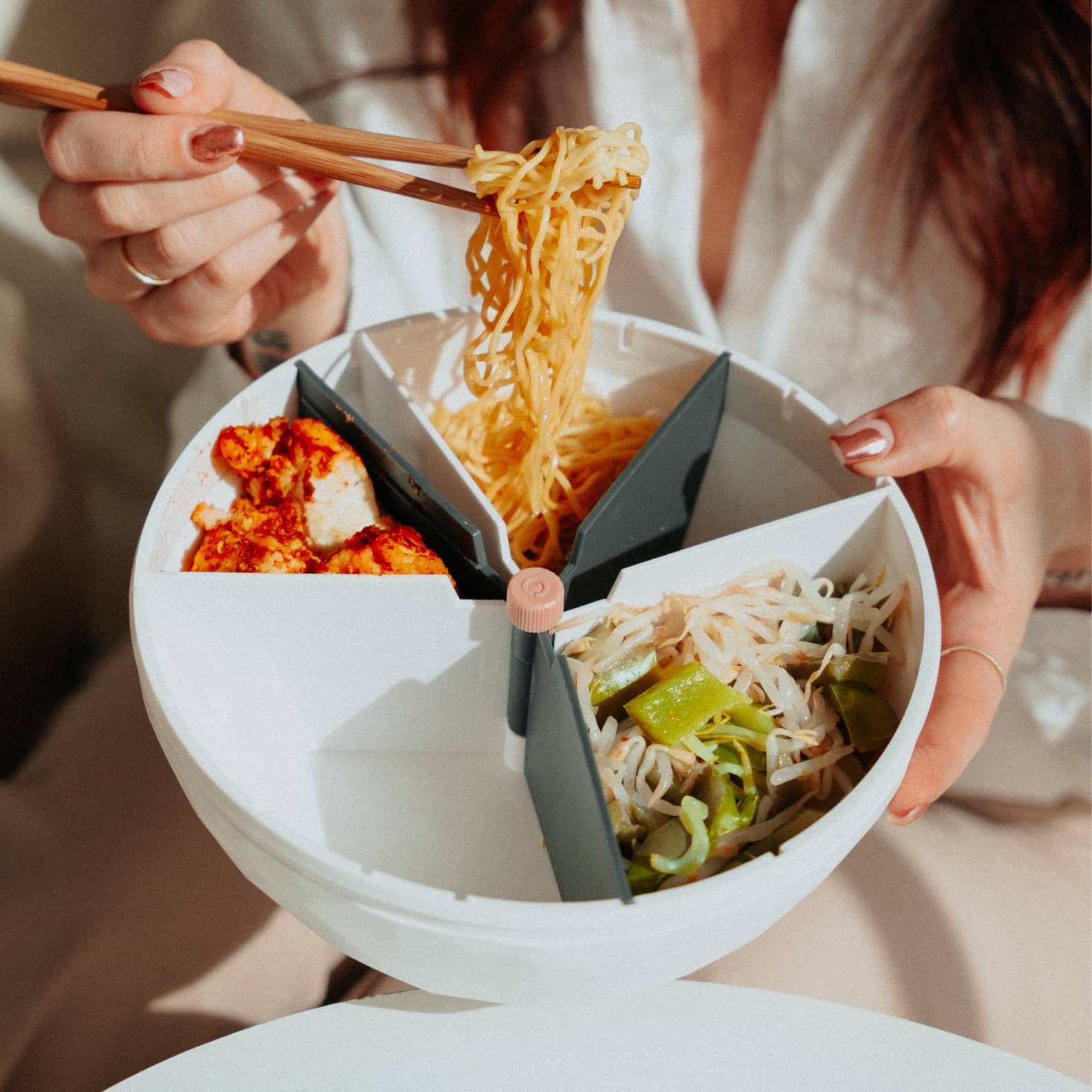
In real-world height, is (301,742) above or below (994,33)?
below

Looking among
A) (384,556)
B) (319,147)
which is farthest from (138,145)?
(384,556)

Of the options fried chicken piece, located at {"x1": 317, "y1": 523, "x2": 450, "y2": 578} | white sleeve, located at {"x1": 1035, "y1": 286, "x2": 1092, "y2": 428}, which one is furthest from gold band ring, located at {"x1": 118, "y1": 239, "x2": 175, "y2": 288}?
white sleeve, located at {"x1": 1035, "y1": 286, "x2": 1092, "y2": 428}

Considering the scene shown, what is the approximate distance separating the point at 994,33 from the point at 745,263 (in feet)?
2.28

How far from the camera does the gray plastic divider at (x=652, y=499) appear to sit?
138 centimetres

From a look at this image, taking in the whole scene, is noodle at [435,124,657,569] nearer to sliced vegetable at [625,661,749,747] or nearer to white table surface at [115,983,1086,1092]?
sliced vegetable at [625,661,749,747]

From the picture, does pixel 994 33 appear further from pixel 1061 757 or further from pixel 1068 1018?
pixel 1068 1018

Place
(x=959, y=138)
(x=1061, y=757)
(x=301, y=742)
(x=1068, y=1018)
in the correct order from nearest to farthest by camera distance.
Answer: (x=301, y=742), (x=1068, y=1018), (x=1061, y=757), (x=959, y=138)

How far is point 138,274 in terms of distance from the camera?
161cm

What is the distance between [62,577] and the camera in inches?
85.8

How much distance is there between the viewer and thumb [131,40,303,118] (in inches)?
51.7

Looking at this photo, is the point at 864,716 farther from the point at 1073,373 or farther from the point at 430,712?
the point at 1073,373

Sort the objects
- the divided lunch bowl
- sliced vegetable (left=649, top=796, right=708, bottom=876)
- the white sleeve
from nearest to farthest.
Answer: the divided lunch bowl
sliced vegetable (left=649, top=796, right=708, bottom=876)
the white sleeve

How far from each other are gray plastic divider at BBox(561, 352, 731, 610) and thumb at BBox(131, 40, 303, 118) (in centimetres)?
82

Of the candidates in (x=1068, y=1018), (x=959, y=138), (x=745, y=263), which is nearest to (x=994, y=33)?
(x=959, y=138)
